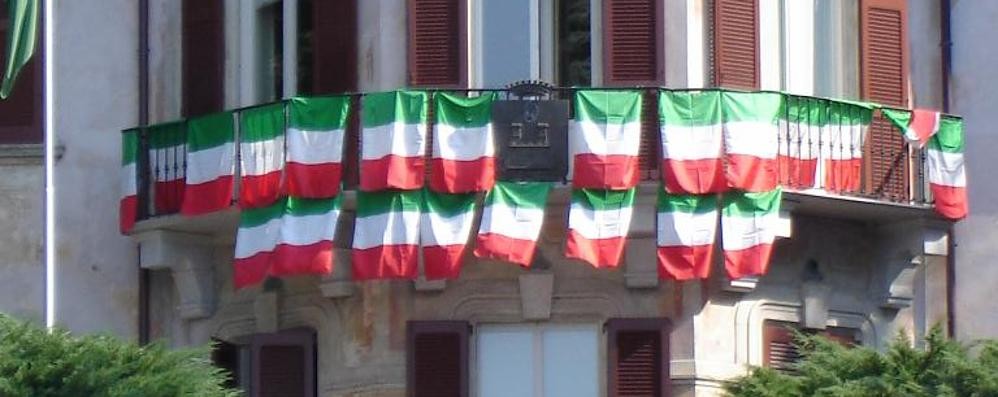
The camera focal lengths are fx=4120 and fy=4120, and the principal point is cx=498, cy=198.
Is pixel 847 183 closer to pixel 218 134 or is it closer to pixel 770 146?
pixel 770 146

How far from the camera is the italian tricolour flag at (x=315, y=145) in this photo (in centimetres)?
3962

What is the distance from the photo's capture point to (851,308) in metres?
41.2

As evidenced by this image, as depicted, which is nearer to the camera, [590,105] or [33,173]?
[590,105]

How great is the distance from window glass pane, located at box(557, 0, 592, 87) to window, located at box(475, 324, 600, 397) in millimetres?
2439

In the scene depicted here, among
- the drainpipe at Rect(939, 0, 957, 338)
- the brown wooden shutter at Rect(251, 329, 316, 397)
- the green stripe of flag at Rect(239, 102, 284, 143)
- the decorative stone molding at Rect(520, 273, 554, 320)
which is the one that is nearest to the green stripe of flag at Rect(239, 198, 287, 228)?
the green stripe of flag at Rect(239, 102, 284, 143)

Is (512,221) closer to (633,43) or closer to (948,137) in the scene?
(633,43)

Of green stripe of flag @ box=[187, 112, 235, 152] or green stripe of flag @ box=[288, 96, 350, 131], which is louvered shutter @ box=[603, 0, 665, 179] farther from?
green stripe of flag @ box=[187, 112, 235, 152]

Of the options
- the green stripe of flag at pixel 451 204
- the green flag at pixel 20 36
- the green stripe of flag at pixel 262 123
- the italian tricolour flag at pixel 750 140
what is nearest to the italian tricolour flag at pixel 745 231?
the italian tricolour flag at pixel 750 140

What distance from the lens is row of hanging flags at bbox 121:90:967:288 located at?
3916 centimetres

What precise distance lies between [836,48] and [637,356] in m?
4.01

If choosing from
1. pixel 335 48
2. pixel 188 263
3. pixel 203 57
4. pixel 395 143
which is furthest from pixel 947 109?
pixel 188 263

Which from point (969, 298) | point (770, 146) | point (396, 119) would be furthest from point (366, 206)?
point (969, 298)

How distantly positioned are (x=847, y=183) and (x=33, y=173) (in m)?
8.68

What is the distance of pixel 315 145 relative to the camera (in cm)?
3978
